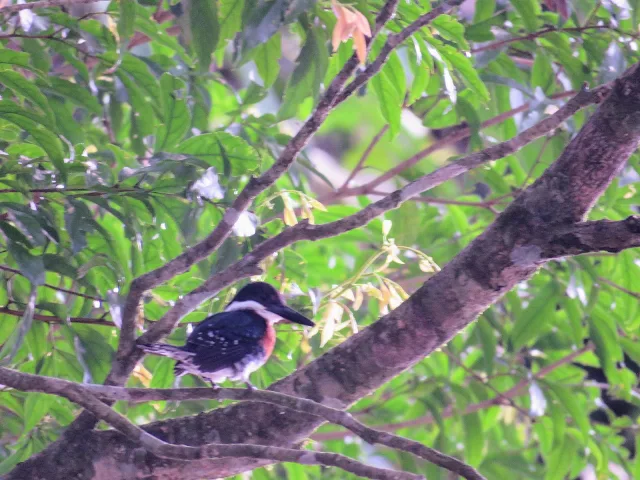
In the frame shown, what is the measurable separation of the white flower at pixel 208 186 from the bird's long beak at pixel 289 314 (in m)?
0.54

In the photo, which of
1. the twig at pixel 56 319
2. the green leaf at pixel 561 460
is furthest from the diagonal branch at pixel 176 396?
the green leaf at pixel 561 460

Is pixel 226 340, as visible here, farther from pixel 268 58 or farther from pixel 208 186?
pixel 268 58

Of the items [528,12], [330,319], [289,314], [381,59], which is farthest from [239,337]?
[528,12]

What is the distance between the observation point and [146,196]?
2.13m

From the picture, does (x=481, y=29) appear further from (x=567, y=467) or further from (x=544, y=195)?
(x=567, y=467)

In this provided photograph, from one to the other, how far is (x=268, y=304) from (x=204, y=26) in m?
0.84

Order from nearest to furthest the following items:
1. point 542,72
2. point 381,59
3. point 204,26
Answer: point 381,59 → point 204,26 → point 542,72

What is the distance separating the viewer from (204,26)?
1998 mm

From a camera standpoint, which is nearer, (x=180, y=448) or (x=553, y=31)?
(x=180, y=448)

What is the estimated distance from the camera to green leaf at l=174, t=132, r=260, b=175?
7.52 feet

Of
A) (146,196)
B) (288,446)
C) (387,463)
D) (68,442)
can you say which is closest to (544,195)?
(288,446)

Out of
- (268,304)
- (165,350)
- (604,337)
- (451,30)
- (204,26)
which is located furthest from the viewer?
(604,337)

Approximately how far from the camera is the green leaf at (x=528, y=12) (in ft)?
8.29

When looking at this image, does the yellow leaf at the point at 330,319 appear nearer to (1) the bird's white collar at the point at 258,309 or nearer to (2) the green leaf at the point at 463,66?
(1) the bird's white collar at the point at 258,309
